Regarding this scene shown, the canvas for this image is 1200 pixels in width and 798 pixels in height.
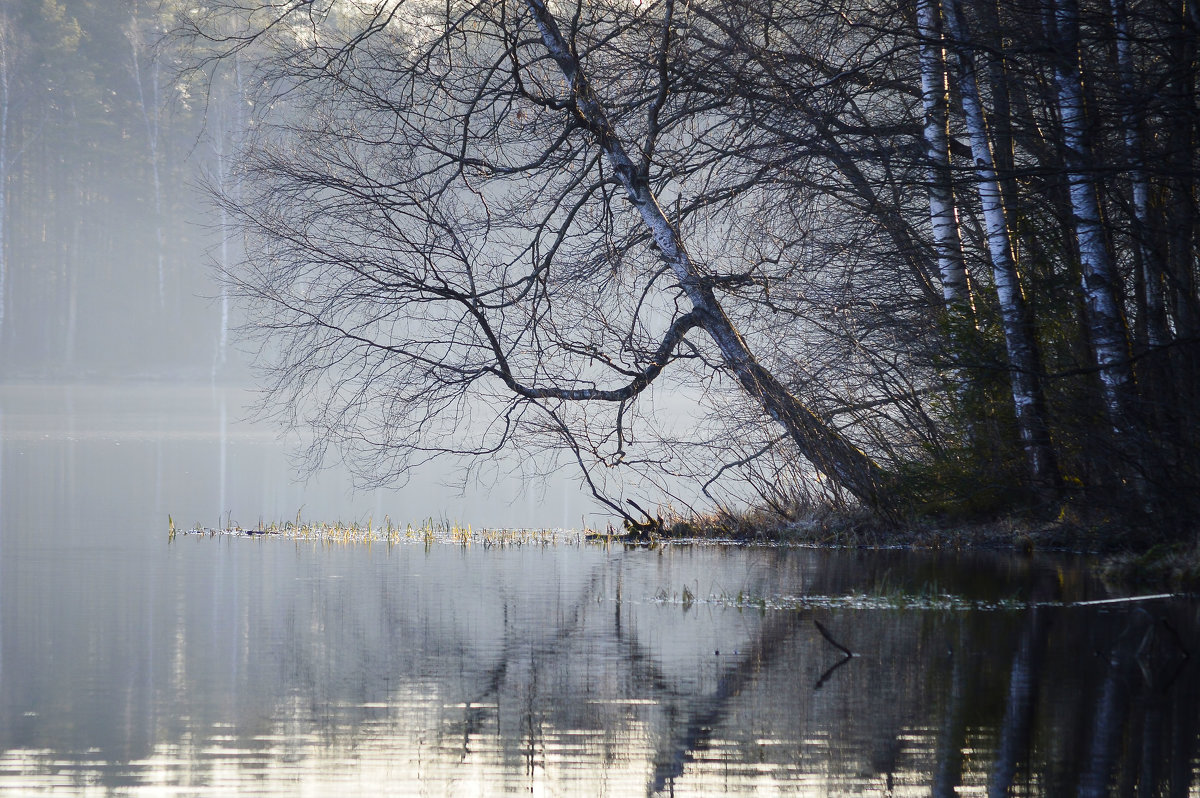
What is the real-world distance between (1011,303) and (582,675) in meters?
7.40

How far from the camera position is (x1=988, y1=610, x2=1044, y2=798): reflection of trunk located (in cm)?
506

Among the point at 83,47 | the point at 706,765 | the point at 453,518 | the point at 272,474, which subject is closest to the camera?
the point at 706,765

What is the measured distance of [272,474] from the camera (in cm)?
2653

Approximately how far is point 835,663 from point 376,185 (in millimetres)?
8517

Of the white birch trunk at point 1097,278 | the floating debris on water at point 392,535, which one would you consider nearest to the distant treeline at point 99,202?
the floating debris on water at point 392,535

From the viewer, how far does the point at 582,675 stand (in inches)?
270

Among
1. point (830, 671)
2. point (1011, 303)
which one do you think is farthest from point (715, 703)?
point (1011, 303)

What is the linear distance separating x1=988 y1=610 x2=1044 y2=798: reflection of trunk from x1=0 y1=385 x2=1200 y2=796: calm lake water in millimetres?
21

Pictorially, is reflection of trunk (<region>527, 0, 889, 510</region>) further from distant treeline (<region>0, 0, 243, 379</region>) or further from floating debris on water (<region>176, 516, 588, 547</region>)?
distant treeline (<region>0, 0, 243, 379</region>)

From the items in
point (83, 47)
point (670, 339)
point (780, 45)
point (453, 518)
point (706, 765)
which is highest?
point (83, 47)

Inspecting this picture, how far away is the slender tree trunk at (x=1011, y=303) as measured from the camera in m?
12.3

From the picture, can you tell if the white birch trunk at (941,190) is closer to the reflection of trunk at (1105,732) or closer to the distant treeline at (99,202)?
the reflection of trunk at (1105,732)

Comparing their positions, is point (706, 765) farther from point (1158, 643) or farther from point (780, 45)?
point (780, 45)

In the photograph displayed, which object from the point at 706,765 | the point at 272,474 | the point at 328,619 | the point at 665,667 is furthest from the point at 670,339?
the point at 272,474
